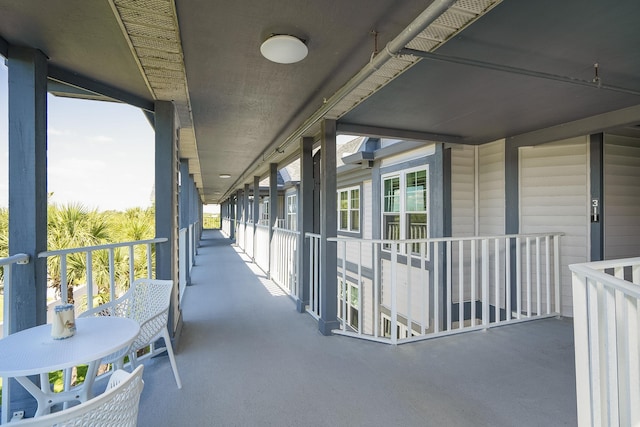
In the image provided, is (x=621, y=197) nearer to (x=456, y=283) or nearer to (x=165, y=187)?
(x=456, y=283)

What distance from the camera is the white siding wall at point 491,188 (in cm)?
483

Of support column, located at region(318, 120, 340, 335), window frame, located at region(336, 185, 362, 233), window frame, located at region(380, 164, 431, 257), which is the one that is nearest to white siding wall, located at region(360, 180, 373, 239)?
window frame, located at region(336, 185, 362, 233)

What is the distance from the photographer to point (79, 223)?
561 centimetres

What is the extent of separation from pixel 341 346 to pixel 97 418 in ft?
8.36

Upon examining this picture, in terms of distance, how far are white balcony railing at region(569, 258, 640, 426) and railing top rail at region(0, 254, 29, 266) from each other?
3.10 meters

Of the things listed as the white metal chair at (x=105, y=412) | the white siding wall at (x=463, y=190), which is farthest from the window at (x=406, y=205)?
the white metal chair at (x=105, y=412)

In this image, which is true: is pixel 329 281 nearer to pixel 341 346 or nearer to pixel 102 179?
pixel 341 346

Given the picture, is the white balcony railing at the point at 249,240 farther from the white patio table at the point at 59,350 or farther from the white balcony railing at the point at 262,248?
the white patio table at the point at 59,350

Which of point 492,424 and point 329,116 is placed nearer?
point 492,424

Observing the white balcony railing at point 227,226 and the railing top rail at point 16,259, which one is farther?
the white balcony railing at point 227,226

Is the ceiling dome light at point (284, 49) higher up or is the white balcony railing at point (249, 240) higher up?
the ceiling dome light at point (284, 49)

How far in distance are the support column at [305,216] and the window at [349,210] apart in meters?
3.64

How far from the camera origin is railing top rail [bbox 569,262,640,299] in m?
1.19

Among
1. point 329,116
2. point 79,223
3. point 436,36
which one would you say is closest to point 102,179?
point 79,223
